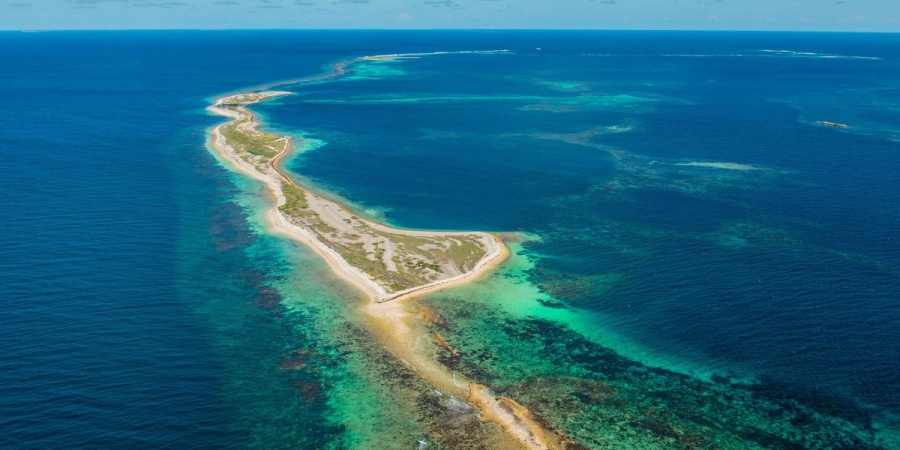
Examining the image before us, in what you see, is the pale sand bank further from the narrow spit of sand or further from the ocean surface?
the narrow spit of sand

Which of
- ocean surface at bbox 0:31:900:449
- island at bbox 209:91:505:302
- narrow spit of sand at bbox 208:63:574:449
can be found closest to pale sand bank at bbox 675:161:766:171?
ocean surface at bbox 0:31:900:449

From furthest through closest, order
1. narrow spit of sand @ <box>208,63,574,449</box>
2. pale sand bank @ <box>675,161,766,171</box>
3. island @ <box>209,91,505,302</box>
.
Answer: pale sand bank @ <box>675,161,766,171</box> → island @ <box>209,91,505,302</box> → narrow spit of sand @ <box>208,63,574,449</box>

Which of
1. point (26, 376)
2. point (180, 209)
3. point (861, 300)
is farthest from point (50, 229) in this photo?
point (861, 300)

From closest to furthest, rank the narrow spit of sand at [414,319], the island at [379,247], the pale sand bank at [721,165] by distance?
the narrow spit of sand at [414,319], the island at [379,247], the pale sand bank at [721,165]

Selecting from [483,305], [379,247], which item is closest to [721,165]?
[379,247]

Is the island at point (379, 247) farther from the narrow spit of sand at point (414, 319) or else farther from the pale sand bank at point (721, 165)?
the pale sand bank at point (721, 165)

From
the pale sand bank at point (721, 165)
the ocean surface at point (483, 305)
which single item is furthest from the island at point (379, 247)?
the pale sand bank at point (721, 165)

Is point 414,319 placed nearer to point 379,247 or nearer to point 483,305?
point 483,305

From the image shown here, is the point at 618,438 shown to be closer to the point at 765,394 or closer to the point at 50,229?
the point at 765,394
